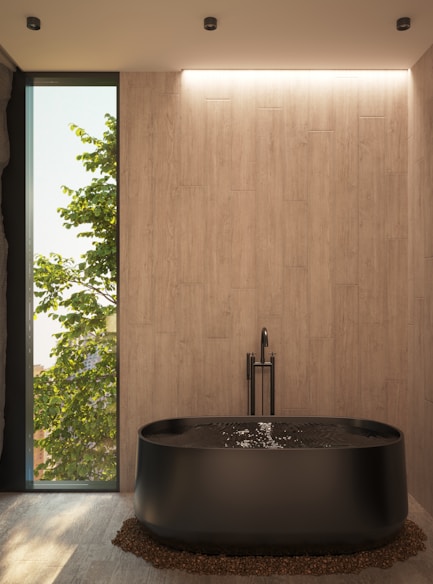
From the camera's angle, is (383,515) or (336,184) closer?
(383,515)

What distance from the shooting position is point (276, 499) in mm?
2801

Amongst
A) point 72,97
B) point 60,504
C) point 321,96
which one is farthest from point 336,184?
point 60,504

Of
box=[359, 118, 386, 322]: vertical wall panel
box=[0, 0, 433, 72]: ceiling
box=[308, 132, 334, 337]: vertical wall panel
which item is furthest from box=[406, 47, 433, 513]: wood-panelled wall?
box=[308, 132, 334, 337]: vertical wall panel

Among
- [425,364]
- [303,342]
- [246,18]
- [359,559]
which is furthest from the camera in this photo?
[303,342]

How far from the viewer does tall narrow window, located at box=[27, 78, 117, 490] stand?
13.1ft

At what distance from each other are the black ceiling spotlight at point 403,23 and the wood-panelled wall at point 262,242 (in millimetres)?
705

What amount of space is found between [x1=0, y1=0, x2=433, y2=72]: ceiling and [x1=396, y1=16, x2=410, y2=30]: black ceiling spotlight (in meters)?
0.03

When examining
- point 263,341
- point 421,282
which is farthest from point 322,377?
point 421,282

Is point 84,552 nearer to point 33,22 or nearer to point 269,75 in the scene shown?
point 33,22

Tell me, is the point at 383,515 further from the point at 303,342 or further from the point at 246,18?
the point at 246,18

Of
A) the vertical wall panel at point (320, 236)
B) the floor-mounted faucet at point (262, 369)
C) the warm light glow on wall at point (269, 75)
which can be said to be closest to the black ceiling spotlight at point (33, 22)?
the warm light glow on wall at point (269, 75)

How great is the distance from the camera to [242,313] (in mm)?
3910

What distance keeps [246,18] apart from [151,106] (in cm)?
98

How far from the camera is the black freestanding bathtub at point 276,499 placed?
2.80 meters
